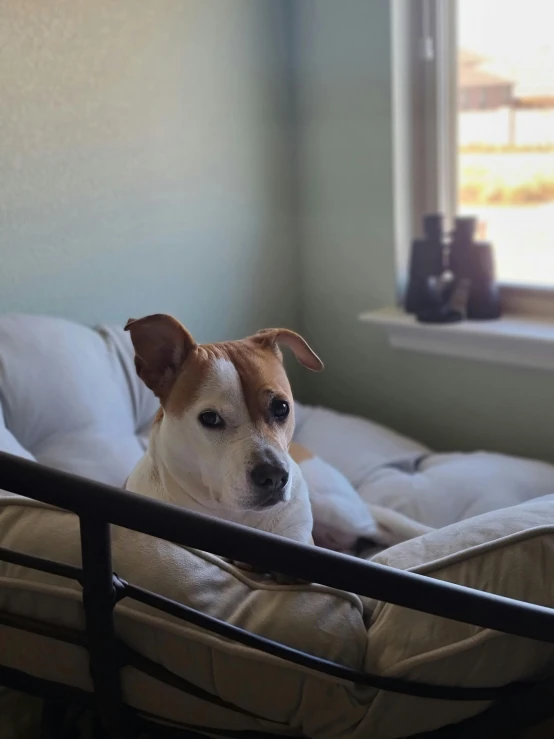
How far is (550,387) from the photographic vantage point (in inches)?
79.0

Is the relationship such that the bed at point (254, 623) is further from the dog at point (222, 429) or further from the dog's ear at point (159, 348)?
the dog's ear at point (159, 348)

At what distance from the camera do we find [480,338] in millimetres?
2051

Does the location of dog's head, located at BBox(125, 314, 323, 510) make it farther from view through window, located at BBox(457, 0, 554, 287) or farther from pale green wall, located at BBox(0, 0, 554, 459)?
view through window, located at BBox(457, 0, 554, 287)

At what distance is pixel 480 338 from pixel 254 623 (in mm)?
1285

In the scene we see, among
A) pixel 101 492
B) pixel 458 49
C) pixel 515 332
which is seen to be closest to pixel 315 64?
pixel 458 49

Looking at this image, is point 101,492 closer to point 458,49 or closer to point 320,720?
point 320,720

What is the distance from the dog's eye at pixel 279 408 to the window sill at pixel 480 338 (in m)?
0.95

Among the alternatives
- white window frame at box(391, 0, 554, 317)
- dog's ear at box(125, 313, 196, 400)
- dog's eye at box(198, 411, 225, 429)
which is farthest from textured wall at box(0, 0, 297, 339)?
dog's eye at box(198, 411, 225, 429)

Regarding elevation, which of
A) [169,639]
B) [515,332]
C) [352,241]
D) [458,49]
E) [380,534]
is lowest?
[380,534]

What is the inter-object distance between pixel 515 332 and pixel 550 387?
169 millimetres

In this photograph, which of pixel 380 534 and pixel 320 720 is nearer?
pixel 320 720

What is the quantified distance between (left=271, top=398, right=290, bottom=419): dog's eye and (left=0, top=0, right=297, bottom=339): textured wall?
2.97 ft

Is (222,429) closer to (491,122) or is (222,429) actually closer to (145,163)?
(145,163)

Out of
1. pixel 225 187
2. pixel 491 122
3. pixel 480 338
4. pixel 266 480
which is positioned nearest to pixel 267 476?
pixel 266 480
